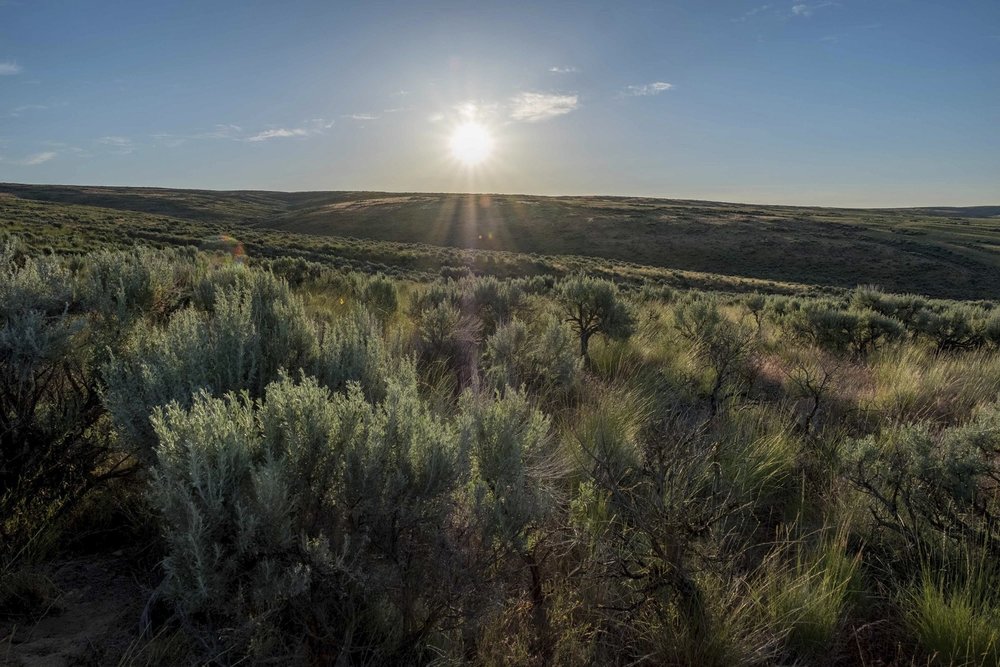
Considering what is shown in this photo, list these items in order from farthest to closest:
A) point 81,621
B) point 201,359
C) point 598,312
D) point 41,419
A: point 598,312 < point 201,359 < point 41,419 < point 81,621

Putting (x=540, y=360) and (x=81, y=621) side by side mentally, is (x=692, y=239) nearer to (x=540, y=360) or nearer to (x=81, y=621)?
(x=540, y=360)

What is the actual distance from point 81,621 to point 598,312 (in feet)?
22.9

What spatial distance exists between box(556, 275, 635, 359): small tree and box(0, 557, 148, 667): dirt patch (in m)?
6.31

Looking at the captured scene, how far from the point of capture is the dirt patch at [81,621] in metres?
2.10

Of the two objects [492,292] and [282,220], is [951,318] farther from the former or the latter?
[282,220]

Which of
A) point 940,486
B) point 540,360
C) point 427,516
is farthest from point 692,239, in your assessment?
point 427,516

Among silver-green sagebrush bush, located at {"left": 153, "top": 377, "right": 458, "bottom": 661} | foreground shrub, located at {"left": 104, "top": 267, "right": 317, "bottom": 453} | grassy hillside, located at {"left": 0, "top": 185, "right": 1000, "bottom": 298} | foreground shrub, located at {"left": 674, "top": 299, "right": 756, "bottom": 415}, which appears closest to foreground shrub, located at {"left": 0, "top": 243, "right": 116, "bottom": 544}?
foreground shrub, located at {"left": 104, "top": 267, "right": 317, "bottom": 453}

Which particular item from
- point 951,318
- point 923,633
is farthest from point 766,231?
point 923,633

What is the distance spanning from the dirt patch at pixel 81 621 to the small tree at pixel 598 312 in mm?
6308

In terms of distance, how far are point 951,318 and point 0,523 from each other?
14220mm

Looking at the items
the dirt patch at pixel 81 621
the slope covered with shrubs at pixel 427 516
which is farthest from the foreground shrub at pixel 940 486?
the dirt patch at pixel 81 621

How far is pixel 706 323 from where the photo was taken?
28.2 feet

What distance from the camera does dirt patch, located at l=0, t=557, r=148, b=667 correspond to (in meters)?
2.10

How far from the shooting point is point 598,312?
27.1 ft
